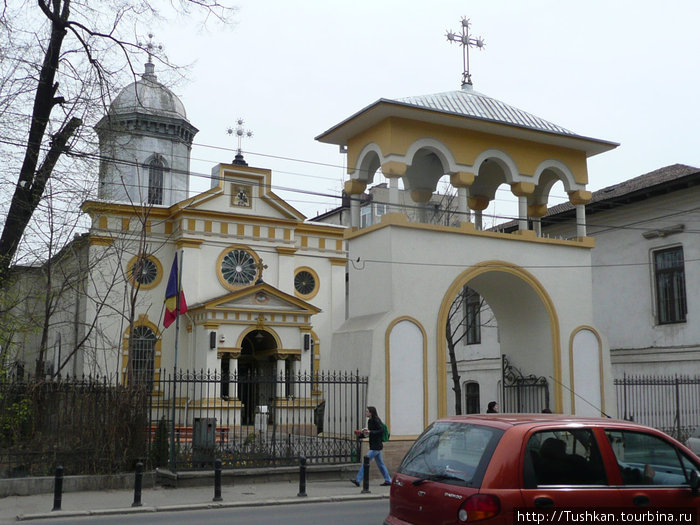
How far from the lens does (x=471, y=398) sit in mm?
34375

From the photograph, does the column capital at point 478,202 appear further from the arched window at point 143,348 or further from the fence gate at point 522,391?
the arched window at point 143,348

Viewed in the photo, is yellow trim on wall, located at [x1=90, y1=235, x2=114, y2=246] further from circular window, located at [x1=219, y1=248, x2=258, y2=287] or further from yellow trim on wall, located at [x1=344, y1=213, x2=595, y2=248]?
yellow trim on wall, located at [x1=344, y1=213, x2=595, y2=248]

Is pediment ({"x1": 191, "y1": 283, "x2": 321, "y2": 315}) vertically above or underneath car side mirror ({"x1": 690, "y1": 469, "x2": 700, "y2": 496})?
above

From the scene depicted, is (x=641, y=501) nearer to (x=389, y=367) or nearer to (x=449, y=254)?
(x=389, y=367)

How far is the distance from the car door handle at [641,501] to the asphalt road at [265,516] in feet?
20.3

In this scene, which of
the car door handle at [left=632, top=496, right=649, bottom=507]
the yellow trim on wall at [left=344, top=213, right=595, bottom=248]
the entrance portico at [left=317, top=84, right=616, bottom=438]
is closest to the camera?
the car door handle at [left=632, top=496, right=649, bottom=507]

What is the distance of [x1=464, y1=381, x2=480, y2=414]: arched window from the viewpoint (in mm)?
33938

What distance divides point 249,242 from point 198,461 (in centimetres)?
1972

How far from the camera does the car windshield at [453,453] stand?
22.0 feet

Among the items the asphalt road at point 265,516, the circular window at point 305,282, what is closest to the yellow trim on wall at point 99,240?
the circular window at point 305,282

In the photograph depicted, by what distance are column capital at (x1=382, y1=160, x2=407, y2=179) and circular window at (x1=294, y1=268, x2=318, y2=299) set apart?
19.2 meters

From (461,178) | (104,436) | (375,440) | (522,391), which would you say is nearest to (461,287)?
(461,178)

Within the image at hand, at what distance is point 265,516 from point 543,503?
7662mm

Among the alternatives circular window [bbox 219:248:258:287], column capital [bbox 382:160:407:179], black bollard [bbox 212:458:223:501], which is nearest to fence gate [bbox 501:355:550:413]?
column capital [bbox 382:160:407:179]
